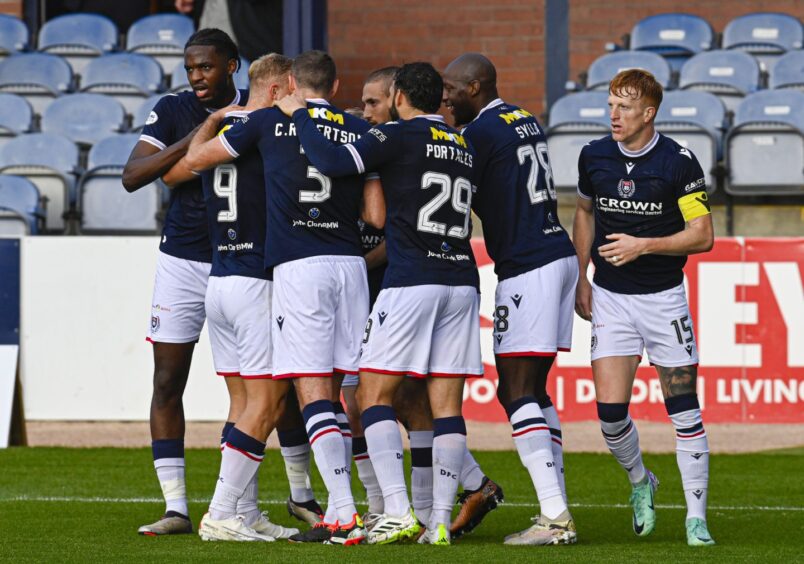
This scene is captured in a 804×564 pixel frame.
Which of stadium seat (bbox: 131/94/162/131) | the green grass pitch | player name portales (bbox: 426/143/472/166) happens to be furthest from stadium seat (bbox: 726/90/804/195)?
player name portales (bbox: 426/143/472/166)

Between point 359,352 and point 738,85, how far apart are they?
987cm

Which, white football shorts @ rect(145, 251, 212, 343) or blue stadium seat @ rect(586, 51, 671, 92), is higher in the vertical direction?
blue stadium seat @ rect(586, 51, 671, 92)

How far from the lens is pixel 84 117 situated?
1513 cm

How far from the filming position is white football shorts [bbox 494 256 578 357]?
5965 mm

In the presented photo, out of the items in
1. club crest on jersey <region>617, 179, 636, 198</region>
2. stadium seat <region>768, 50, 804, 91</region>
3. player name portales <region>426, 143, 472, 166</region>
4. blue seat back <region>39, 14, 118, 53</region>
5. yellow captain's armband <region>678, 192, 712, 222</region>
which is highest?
blue seat back <region>39, 14, 118, 53</region>

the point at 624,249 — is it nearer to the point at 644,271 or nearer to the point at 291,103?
the point at 644,271

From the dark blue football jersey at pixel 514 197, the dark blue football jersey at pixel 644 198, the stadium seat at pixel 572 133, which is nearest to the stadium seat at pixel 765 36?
the stadium seat at pixel 572 133

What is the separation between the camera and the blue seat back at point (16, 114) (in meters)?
14.9

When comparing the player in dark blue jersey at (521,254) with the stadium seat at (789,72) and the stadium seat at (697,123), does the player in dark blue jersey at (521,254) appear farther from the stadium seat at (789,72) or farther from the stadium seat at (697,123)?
the stadium seat at (789,72)

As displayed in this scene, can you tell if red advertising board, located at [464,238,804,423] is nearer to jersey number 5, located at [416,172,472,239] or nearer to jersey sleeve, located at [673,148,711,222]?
jersey sleeve, located at [673,148,711,222]

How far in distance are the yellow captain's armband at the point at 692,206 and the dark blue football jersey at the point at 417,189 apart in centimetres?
96

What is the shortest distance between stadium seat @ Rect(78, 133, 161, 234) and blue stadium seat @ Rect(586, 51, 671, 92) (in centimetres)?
503

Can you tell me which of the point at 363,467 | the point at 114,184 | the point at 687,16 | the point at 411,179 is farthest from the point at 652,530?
the point at 687,16

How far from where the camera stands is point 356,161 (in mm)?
5621
